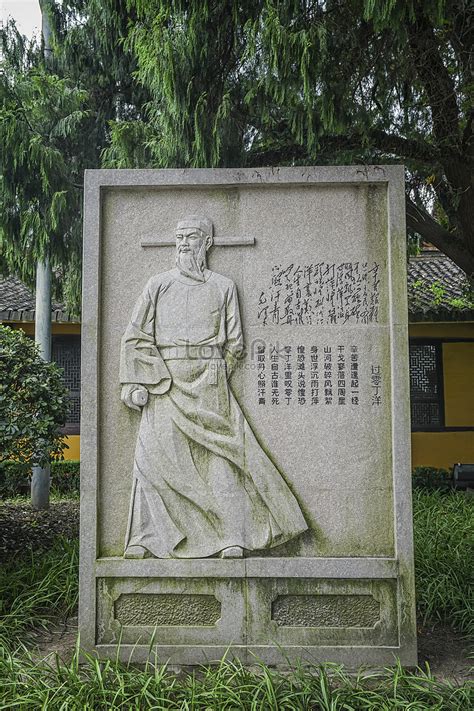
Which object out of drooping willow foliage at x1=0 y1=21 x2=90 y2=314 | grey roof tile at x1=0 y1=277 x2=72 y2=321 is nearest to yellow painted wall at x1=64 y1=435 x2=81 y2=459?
grey roof tile at x1=0 y1=277 x2=72 y2=321

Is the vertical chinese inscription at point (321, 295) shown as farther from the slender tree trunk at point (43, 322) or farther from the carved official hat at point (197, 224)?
the slender tree trunk at point (43, 322)

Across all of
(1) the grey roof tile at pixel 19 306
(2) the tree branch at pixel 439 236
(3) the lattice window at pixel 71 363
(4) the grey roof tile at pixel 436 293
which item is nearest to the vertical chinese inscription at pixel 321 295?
(2) the tree branch at pixel 439 236

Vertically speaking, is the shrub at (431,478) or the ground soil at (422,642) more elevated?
the shrub at (431,478)

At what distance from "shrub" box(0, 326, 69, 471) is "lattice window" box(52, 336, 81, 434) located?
4.24 meters

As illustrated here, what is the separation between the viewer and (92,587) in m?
3.54

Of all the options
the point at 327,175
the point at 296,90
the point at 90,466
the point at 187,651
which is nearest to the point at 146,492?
the point at 90,466

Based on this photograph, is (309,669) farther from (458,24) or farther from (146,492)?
(458,24)

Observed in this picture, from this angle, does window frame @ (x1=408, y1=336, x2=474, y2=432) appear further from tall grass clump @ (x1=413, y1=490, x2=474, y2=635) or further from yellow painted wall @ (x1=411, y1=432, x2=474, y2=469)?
tall grass clump @ (x1=413, y1=490, x2=474, y2=635)

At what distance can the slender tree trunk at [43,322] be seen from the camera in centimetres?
757

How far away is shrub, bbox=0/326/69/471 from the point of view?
16.7ft

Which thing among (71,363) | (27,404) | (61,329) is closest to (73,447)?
(71,363)

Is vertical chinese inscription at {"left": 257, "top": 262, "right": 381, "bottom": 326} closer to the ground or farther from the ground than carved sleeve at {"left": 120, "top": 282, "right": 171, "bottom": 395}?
farther from the ground

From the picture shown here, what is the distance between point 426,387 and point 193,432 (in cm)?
735

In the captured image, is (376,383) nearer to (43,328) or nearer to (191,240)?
(191,240)
